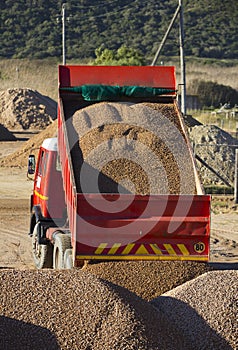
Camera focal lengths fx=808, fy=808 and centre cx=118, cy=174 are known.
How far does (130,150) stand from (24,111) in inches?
1343

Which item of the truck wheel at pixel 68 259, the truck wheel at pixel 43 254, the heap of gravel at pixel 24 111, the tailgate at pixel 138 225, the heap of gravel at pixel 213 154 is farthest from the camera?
the heap of gravel at pixel 24 111

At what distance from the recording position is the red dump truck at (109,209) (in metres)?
10.0

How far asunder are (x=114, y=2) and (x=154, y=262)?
77.2 metres

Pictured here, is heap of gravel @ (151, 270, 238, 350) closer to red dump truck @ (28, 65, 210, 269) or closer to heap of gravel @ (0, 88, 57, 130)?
red dump truck @ (28, 65, 210, 269)

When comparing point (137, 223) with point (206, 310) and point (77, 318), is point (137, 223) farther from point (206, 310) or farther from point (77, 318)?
point (77, 318)

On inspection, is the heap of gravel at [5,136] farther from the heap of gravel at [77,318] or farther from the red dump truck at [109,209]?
the heap of gravel at [77,318]

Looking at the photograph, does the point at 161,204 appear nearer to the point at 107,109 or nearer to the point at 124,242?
the point at 124,242

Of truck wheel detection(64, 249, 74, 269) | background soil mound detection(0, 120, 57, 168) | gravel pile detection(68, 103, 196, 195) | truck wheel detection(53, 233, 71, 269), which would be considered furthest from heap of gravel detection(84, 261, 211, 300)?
background soil mound detection(0, 120, 57, 168)

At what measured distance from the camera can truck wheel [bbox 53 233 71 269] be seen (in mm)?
11195

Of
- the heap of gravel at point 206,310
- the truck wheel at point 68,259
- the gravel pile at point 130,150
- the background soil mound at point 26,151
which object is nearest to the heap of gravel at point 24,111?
the background soil mound at point 26,151

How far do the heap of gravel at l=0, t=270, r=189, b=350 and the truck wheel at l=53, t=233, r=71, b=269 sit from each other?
3.87 meters

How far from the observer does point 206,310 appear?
23.9 feet

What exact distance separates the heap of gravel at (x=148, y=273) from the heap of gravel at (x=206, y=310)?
1353 mm

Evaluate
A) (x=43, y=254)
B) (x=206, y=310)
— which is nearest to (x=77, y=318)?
(x=206, y=310)
